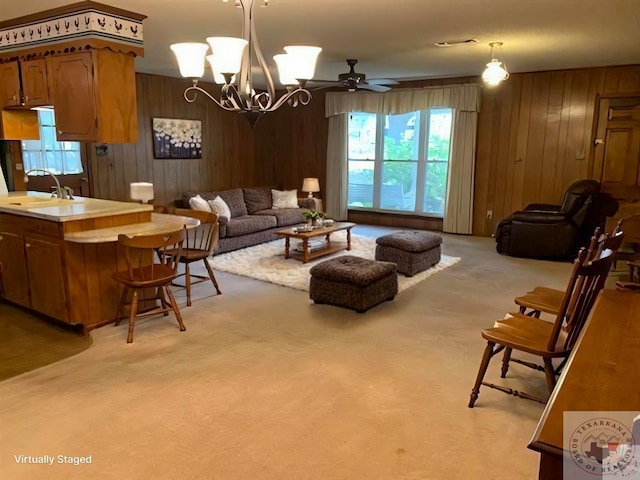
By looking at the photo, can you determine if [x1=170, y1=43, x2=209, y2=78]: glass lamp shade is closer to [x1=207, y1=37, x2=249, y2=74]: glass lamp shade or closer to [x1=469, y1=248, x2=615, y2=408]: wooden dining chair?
[x1=207, y1=37, x2=249, y2=74]: glass lamp shade

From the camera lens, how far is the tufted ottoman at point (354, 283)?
13.4ft

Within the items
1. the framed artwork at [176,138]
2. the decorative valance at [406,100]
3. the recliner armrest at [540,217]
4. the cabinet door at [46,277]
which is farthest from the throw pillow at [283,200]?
the cabinet door at [46,277]

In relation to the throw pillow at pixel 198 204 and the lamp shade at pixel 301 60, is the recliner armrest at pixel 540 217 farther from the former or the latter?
the lamp shade at pixel 301 60

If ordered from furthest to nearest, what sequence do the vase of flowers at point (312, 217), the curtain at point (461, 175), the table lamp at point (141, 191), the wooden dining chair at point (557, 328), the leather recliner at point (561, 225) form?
1. the curtain at point (461, 175)
2. the table lamp at point (141, 191)
3. the vase of flowers at point (312, 217)
4. the leather recliner at point (561, 225)
5. the wooden dining chair at point (557, 328)

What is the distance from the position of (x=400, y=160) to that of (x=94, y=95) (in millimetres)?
5577

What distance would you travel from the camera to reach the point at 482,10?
357 cm

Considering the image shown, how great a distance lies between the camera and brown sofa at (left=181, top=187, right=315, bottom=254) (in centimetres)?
634

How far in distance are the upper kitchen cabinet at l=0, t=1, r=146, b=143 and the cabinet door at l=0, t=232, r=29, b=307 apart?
927mm

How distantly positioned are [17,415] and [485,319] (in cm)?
329

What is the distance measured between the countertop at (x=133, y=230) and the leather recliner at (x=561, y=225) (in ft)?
13.5

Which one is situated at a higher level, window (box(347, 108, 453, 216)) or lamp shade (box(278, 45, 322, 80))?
lamp shade (box(278, 45, 322, 80))

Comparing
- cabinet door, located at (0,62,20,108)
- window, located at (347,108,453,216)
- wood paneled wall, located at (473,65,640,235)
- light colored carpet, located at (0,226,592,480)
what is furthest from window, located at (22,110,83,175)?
wood paneled wall, located at (473,65,640,235)

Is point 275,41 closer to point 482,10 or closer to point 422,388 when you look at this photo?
point 482,10

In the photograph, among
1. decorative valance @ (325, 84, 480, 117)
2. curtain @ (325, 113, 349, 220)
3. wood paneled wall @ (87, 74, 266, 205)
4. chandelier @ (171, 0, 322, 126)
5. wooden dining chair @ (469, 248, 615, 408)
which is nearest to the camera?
wooden dining chair @ (469, 248, 615, 408)
